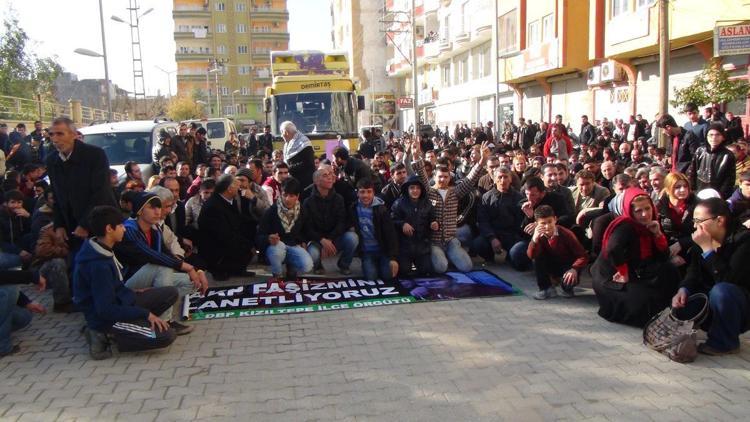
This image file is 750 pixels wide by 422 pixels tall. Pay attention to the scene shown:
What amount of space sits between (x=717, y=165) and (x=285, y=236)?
19.2 feet

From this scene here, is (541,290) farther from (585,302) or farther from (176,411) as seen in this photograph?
(176,411)

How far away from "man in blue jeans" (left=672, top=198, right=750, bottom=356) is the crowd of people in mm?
11

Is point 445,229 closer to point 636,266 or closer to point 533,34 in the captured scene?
point 636,266

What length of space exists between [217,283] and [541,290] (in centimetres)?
382

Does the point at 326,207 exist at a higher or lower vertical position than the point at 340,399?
higher

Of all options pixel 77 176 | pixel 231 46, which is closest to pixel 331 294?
pixel 77 176

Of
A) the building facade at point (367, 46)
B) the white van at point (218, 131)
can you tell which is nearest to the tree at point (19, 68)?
the white van at point (218, 131)

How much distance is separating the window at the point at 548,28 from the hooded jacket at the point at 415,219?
2098 cm

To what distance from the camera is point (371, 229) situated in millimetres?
7301

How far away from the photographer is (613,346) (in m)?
4.94

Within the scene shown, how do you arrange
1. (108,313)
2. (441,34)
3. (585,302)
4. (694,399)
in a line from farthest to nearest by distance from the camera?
(441,34), (585,302), (108,313), (694,399)

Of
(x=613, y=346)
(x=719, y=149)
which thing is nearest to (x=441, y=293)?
(x=613, y=346)

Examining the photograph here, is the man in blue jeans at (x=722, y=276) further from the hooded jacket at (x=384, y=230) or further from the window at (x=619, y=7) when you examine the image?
the window at (x=619, y=7)

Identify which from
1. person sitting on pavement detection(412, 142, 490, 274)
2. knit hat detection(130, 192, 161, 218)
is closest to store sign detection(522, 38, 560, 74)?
person sitting on pavement detection(412, 142, 490, 274)
